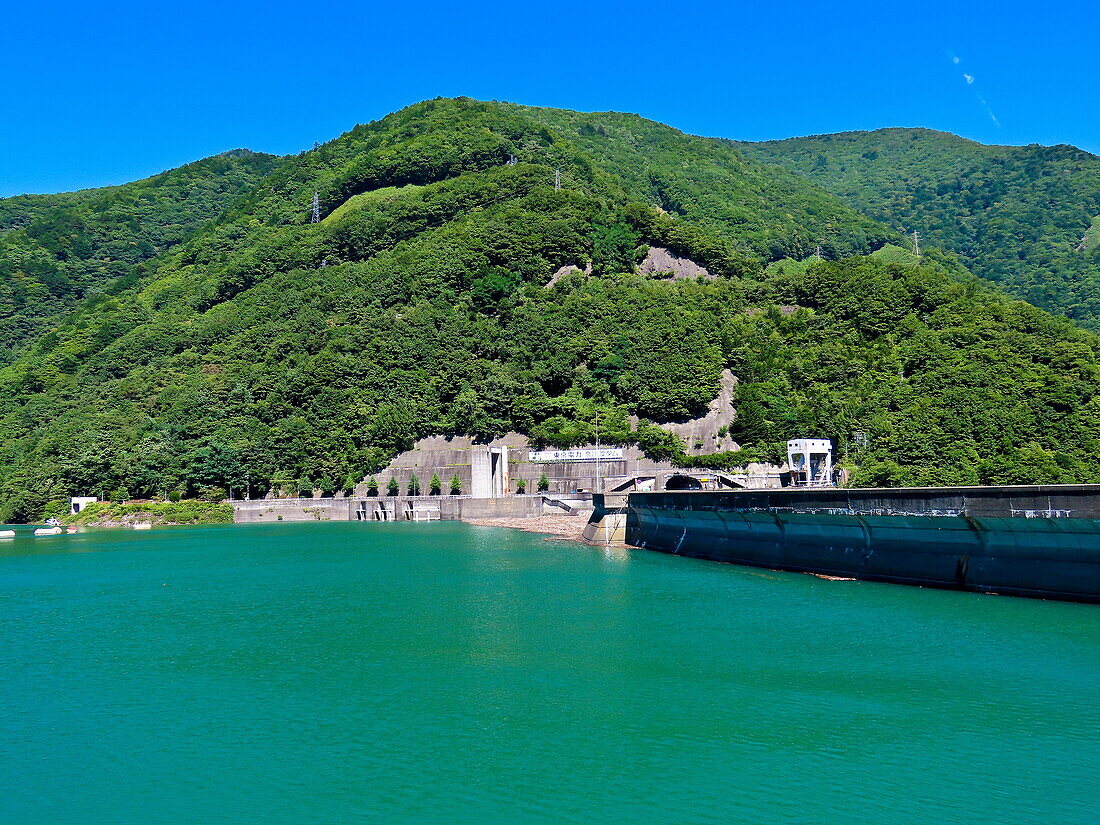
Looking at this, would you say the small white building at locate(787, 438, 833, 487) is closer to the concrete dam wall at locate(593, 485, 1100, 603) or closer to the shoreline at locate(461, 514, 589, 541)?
the shoreline at locate(461, 514, 589, 541)

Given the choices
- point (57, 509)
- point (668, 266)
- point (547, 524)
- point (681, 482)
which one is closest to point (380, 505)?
point (547, 524)

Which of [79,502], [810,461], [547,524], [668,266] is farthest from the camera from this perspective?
[668,266]

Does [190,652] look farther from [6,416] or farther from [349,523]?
[6,416]

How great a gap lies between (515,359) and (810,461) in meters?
40.3

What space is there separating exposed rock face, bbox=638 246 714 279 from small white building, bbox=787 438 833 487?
50.0m

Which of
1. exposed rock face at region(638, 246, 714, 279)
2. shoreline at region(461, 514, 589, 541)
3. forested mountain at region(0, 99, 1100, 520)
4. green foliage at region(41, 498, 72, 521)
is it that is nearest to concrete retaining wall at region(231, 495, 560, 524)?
shoreline at region(461, 514, 589, 541)

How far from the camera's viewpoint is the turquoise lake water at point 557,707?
1767 centimetres

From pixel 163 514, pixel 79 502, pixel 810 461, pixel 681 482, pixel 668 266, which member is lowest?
pixel 163 514

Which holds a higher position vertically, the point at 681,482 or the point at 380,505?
the point at 681,482

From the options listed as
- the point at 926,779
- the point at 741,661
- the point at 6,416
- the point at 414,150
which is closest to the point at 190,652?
the point at 741,661

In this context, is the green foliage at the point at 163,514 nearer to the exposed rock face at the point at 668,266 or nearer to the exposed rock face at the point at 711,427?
the exposed rock face at the point at 711,427

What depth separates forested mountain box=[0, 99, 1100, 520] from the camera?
3681 inches

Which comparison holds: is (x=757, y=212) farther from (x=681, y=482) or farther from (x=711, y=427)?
(x=681, y=482)

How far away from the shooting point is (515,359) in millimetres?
111875
